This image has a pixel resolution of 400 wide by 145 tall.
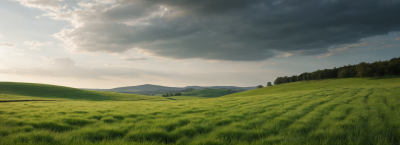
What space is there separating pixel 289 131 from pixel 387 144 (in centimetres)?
238

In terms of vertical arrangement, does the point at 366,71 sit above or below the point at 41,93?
above

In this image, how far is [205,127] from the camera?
6.44 meters

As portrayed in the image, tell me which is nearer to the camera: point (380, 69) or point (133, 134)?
point (133, 134)

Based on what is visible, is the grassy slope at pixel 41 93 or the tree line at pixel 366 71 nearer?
the grassy slope at pixel 41 93

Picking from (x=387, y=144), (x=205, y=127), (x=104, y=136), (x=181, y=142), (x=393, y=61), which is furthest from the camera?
(x=393, y=61)

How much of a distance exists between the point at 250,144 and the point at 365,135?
3930 millimetres

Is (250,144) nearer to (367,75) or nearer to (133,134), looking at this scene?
(133,134)

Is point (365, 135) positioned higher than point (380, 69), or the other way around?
point (380, 69)

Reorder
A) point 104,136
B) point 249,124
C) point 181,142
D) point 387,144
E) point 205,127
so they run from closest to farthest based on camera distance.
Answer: point 387,144
point 181,142
point 104,136
point 205,127
point 249,124

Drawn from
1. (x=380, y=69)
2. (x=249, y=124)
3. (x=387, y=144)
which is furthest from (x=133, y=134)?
(x=380, y=69)

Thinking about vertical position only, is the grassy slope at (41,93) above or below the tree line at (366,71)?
below

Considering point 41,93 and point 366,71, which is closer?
point 41,93

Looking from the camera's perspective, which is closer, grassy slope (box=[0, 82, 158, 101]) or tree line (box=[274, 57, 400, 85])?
grassy slope (box=[0, 82, 158, 101])

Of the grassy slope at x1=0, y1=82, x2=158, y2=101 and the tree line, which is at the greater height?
the tree line
